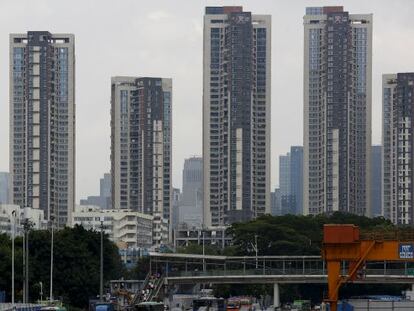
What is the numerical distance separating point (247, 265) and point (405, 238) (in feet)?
249

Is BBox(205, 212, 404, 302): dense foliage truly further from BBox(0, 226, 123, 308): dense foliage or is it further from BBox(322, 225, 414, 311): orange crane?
BBox(322, 225, 414, 311): orange crane

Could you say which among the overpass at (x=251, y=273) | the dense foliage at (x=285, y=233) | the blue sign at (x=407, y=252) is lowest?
the overpass at (x=251, y=273)

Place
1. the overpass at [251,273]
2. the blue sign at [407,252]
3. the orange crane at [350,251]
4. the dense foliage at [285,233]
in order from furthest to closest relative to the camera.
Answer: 1. the dense foliage at [285,233]
2. the overpass at [251,273]
3. the blue sign at [407,252]
4. the orange crane at [350,251]

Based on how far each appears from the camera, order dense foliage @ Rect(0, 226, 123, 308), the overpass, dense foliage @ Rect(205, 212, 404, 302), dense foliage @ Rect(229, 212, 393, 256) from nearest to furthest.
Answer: dense foliage @ Rect(0, 226, 123, 308)
the overpass
dense foliage @ Rect(205, 212, 404, 302)
dense foliage @ Rect(229, 212, 393, 256)

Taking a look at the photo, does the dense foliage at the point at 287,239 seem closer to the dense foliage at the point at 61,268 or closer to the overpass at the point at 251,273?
the overpass at the point at 251,273

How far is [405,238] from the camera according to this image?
77.1 meters

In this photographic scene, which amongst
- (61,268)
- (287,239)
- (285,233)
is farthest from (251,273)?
(285,233)

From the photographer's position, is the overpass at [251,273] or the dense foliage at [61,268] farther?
the overpass at [251,273]

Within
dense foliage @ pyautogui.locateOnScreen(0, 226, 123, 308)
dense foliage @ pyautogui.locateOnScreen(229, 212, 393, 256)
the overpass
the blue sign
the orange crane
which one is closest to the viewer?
the orange crane

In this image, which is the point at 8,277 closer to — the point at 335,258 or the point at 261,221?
the point at 335,258

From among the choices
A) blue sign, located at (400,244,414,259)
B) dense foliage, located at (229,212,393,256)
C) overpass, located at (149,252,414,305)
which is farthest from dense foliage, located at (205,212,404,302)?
blue sign, located at (400,244,414,259)

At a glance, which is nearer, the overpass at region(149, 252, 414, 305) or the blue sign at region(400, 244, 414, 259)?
the blue sign at region(400, 244, 414, 259)

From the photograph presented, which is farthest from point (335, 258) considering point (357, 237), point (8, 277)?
point (8, 277)

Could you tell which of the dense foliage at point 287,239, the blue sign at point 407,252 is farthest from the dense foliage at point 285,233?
the blue sign at point 407,252
